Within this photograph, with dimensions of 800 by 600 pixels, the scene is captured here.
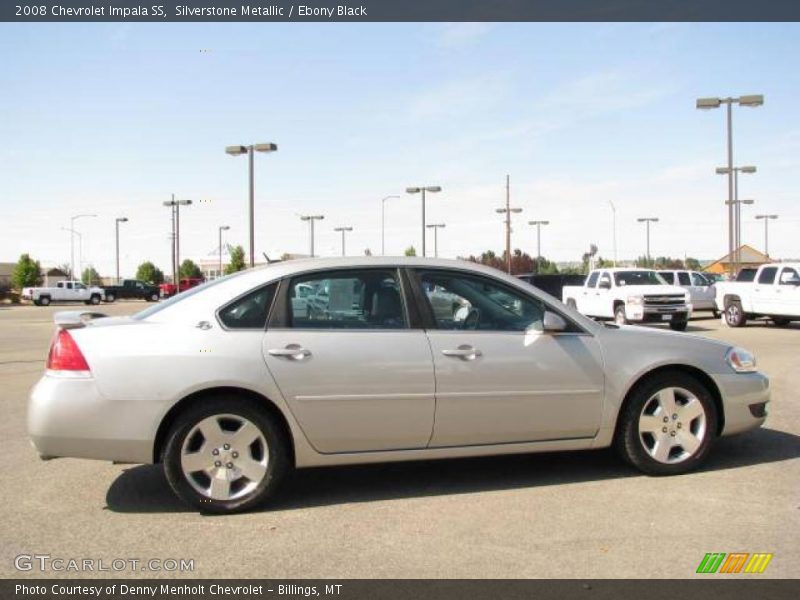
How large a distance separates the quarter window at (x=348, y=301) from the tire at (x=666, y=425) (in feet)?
5.68

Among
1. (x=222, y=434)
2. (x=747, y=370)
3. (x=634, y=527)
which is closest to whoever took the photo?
(x=634, y=527)

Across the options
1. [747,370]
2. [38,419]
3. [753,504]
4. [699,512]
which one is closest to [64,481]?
[38,419]

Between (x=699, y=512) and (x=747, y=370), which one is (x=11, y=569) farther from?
(x=747, y=370)

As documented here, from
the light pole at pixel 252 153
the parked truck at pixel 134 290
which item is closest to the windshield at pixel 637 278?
the light pole at pixel 252 153

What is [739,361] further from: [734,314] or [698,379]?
[734,314]

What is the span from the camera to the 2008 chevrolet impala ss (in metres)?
4.46

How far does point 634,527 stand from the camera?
13.8 ft

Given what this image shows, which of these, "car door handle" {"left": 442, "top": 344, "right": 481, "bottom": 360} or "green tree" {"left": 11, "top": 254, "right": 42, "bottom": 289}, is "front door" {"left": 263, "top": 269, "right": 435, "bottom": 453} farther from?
→ "green tree" {"left": 11, "top": 254, "right": 42, "bottom": 289}

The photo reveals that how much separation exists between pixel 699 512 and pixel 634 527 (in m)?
0.52

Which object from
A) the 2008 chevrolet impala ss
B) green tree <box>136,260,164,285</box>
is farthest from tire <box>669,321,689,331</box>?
green tree <box>136,260,164,285</box>

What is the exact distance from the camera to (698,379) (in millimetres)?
5328

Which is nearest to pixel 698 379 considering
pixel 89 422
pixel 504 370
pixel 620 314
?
pixel 504 370

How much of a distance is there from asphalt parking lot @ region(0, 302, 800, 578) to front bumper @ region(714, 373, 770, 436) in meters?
0.33
